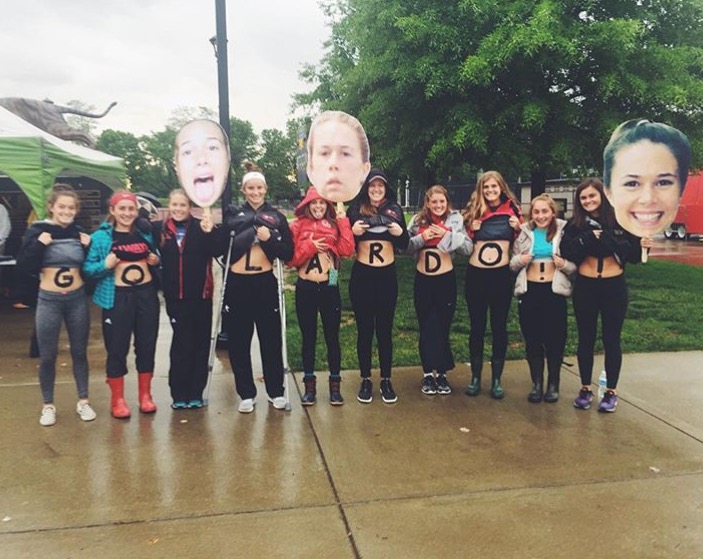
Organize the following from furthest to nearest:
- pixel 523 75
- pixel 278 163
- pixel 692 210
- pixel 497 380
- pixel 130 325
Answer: pixel 278 163, pixel 692 210, pixel 523 75, pixel 497 380, pixel 130 325

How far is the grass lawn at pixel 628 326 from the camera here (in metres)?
6.51

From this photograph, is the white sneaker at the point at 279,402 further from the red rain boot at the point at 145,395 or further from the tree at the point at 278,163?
the tree at the point at 278,163

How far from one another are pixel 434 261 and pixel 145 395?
8.38 feet

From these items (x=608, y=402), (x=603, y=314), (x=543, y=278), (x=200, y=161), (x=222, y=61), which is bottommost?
(x=608, y=402)

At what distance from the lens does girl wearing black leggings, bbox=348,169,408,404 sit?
4727 mm

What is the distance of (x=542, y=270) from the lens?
4730mm

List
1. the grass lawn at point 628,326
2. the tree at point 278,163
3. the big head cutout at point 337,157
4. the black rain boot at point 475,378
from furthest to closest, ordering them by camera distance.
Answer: the tree at point 278,163
the grass lawn at point 628,326
the black rain boot at point 475,378
the big head cutout at point 337,157

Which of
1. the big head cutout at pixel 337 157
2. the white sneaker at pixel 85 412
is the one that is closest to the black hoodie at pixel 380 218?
the big head cutout at pixel 337 157

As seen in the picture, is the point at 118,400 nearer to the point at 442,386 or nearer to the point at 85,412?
the point at 85,412

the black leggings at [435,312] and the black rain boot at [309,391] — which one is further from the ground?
the black leggings at [435,312]

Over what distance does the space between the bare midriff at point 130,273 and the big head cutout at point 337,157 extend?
4.82ft

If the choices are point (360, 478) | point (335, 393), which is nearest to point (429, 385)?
point (335, 393)

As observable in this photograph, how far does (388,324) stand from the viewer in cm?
485

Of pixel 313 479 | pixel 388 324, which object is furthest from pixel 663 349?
pixel 313 479
